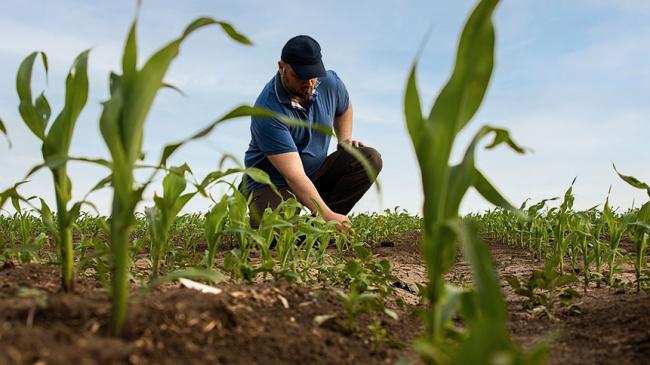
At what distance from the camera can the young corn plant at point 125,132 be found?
145cm

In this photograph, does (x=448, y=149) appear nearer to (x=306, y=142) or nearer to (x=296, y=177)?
(x=296, y=177)

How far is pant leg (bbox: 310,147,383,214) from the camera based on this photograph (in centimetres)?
585

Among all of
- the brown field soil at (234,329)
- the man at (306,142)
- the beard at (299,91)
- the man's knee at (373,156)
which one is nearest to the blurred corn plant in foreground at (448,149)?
the brown field soil at (234,329)

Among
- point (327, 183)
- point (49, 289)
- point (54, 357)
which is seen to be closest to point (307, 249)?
point (49, 289)

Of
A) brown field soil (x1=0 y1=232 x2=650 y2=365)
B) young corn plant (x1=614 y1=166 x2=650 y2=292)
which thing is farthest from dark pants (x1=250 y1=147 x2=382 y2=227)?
brown field soil (x1=0 y1=232 x2=650 y2=365)

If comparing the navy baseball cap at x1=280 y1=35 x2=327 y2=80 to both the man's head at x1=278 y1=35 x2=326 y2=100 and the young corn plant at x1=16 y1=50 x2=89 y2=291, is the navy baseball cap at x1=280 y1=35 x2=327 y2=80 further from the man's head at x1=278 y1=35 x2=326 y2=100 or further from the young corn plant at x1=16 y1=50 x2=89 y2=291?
the young corn plant at x1=16 y1=50 x2=89 y2=291

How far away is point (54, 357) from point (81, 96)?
971 mm

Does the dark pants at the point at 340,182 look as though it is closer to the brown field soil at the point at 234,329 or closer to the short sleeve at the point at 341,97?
the short sleeve at the point at 341,97

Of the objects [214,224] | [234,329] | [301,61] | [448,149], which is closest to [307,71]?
[301,61]

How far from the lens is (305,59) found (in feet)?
15.6

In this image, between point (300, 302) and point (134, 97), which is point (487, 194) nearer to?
point (300, 302)

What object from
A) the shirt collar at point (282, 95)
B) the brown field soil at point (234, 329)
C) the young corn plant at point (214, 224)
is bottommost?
the brown field soil at point (234, 329)

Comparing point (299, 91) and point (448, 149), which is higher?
point (299, 91)

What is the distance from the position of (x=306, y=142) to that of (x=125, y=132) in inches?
168
